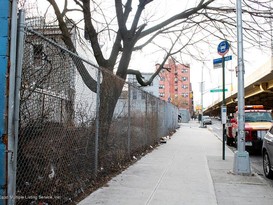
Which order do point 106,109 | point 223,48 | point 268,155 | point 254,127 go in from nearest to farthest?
1. point 106,109
2. point 268,155
3. point 223,48
4. point 254,127

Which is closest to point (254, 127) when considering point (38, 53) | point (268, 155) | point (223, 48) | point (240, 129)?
point (223, 48)

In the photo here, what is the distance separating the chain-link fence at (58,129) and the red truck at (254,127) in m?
7.21

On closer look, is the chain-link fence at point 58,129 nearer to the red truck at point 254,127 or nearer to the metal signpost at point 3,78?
the metal signpost at point 3,78

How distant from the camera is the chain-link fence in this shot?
425cm

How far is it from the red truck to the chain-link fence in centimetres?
721

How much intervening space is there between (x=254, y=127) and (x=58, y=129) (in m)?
10.6

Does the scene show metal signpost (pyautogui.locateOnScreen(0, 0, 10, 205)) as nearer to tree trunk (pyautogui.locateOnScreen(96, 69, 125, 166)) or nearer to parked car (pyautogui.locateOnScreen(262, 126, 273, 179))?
tree trunk (pyautogui.locateOnScreen(96, 69, 125, 166))

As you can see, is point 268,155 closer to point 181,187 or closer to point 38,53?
point 181,187

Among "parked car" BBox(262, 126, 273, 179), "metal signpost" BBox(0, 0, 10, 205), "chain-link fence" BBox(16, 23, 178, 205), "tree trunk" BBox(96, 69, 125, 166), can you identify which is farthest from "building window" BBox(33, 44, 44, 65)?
"parked car" BBox(262, 126, 273, 179)

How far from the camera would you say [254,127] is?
13.8 meters

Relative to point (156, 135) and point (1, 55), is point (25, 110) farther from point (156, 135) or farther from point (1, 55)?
point (156, 135)

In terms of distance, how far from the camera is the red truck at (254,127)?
13477mm

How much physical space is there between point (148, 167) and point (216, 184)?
7.68ft

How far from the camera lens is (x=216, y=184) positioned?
745 cm
